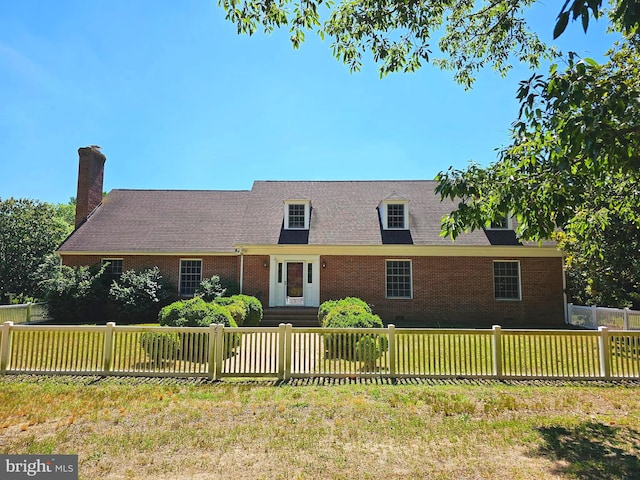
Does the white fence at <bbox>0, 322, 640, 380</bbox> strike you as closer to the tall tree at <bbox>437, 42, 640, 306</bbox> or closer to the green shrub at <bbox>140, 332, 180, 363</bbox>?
the green shrub at <bbox>140, 332, 180, 363</bbox>

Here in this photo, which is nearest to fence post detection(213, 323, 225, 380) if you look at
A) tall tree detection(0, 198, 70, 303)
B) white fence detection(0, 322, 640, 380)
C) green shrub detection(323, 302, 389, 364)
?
white fence detection(0, 322, 640, 380)

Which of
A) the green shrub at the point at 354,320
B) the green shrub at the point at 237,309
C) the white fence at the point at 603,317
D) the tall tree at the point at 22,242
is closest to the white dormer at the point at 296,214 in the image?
the green shrub at the point at 237,309

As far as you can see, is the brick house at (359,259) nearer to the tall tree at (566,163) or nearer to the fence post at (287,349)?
the tall tree at (566,163)

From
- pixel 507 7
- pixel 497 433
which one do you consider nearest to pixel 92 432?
pixel 497 433

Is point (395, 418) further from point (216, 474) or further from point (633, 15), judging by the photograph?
point (633, 15)

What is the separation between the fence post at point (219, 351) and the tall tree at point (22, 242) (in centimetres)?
2133

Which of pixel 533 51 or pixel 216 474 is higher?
pixel 533 51

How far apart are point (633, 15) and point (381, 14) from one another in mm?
4502

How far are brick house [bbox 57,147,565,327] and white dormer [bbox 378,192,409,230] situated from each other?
5cm

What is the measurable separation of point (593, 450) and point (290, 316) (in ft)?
39.9

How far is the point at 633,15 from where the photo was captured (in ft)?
10.0

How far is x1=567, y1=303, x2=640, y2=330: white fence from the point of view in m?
12.3

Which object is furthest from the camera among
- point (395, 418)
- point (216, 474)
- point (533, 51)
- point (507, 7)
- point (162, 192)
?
point (162, 192)

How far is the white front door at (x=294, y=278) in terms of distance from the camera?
16.9 metres
